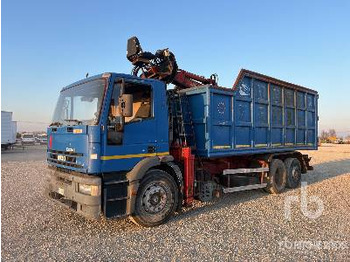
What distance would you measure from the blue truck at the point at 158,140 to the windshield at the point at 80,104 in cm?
2

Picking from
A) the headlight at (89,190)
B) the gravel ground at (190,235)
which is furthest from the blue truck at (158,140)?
the gravel ground at (190,235)

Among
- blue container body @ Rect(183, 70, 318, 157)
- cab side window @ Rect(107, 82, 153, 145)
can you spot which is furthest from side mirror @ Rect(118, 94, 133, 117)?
blue container body @ Rect(183, 70, 318, 157)

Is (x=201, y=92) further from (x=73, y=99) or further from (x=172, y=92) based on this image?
(x=73, y=99)

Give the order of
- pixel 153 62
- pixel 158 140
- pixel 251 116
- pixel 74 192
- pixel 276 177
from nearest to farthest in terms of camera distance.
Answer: pixel 74 192 < pixel 158 140 < pixel 153 62 < pixel 251 116 < pixel 276 177

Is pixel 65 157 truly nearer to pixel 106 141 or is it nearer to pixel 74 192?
pixel 74 192

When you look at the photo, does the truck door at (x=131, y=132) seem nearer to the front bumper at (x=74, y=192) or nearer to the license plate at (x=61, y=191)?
the front bumper at (x=74, y=192)

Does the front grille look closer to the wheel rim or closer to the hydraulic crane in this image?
the wheel rim

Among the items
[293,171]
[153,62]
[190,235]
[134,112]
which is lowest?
[190,235]

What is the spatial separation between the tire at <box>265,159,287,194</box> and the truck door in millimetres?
4658

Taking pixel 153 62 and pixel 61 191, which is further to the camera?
pixel 153 62

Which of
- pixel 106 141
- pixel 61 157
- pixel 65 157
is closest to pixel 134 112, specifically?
pixel 106 141

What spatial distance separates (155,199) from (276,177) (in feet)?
17.0

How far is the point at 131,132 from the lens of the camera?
579 centimetres

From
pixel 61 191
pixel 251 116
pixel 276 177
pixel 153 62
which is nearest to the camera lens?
pixel 61 191
